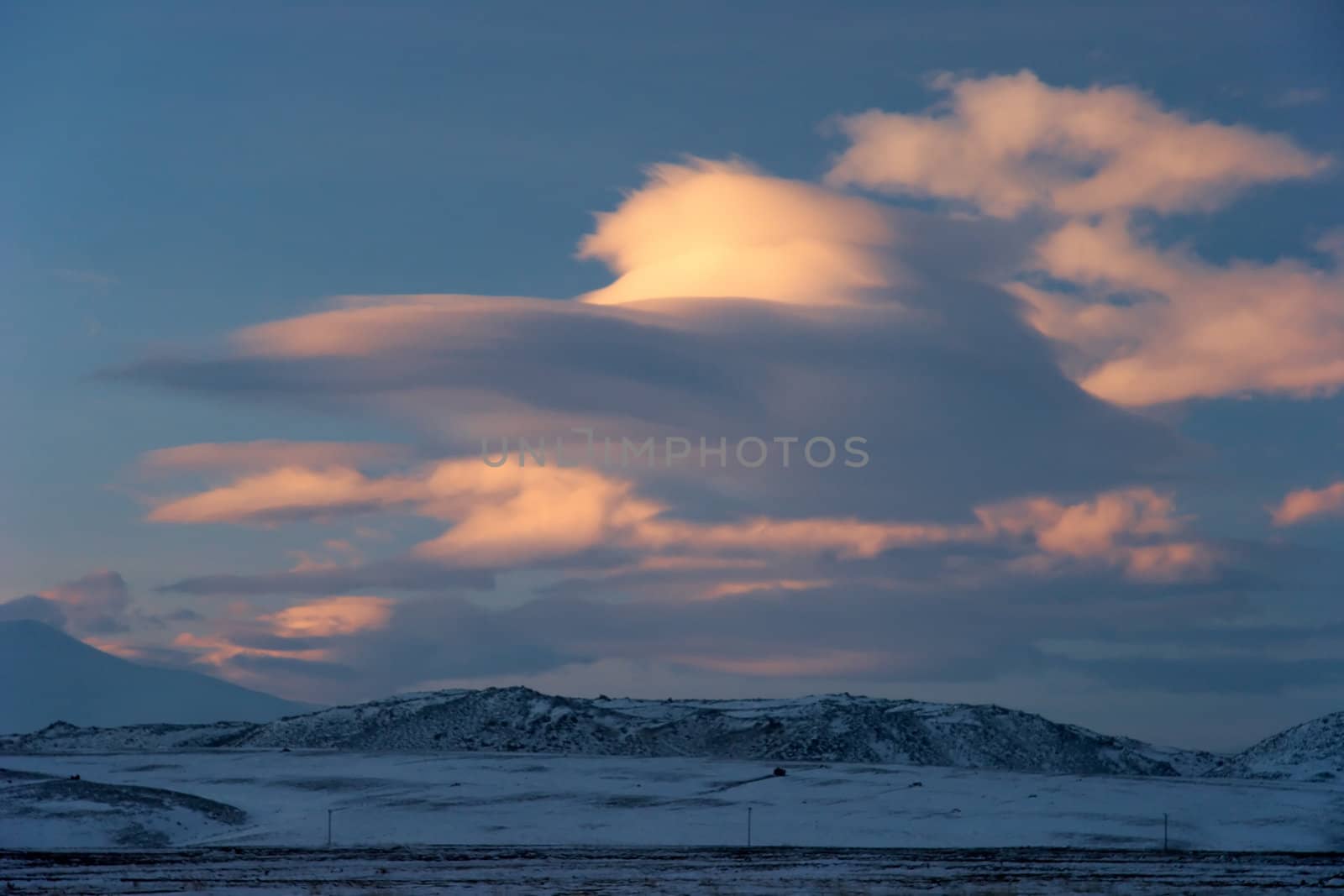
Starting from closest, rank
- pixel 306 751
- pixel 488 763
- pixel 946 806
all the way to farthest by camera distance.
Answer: pixel 946 806 < pixel 488 763 < pixel 306 751

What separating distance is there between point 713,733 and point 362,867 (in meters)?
98.2

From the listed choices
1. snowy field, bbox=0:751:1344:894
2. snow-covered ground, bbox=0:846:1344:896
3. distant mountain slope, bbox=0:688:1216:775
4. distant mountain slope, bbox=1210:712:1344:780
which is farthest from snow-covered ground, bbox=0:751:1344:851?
distant mountain slope, bbox=0:688:1216:775

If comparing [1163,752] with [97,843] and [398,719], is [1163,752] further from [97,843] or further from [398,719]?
[97,843]

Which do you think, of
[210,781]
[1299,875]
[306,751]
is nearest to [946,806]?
[1299,875]

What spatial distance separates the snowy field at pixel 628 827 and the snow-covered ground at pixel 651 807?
269 millimetres

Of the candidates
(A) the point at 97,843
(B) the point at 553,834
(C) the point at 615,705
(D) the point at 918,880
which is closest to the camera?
(D) the point at 918,880

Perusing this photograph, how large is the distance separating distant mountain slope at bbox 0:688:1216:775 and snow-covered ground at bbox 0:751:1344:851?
2751 cm

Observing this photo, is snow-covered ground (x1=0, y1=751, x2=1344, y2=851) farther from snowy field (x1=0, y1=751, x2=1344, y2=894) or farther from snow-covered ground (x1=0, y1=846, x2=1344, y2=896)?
snow-covered ground (x1=0, y1=846, x2=1344, y2=896)

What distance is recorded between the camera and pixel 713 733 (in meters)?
155

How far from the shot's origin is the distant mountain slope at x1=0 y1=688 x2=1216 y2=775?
146 metres

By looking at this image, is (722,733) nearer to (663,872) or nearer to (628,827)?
(628,827)

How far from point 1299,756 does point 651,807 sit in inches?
2787

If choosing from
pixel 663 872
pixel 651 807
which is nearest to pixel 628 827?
pixel 651 807

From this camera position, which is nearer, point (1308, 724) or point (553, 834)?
point (553, 834)
